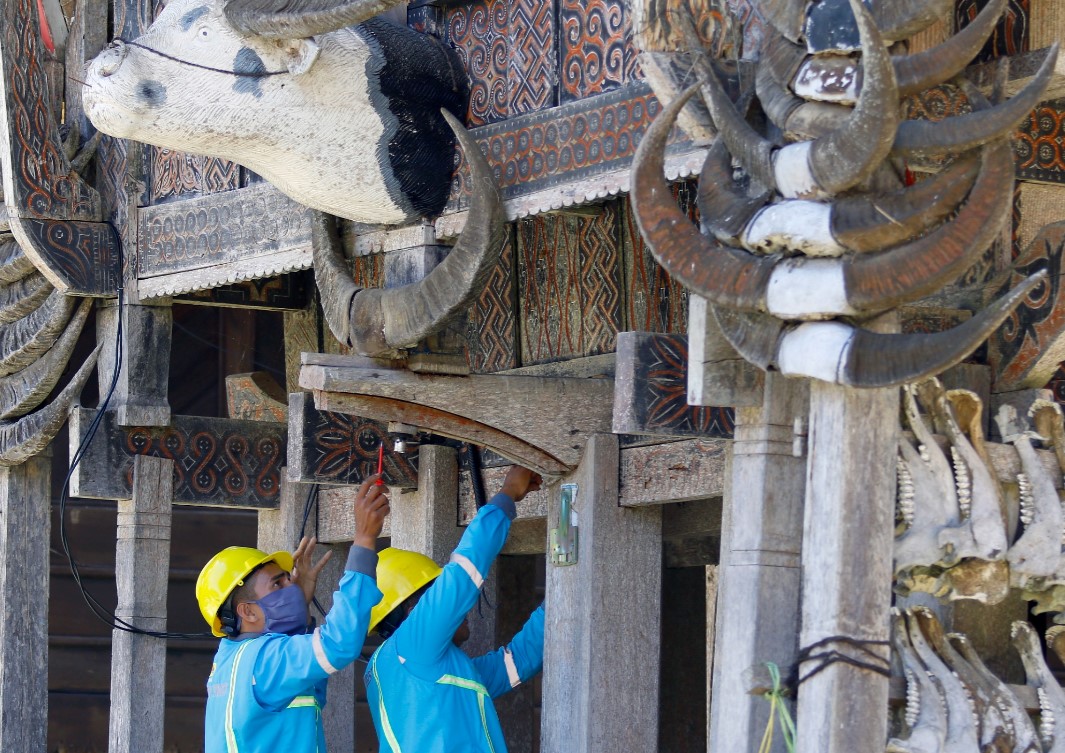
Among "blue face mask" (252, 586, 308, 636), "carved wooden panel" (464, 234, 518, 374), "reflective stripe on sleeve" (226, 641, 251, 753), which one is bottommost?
"reflective stripe on sleeve" (226, 641, 251, 753)

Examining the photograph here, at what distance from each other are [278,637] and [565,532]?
0.92m

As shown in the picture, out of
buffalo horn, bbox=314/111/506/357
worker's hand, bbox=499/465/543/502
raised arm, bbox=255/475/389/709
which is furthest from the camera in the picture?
worker's hand, bbox=499/465/543/502

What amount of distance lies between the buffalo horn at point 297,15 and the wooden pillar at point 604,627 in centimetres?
154

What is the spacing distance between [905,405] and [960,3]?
43.8 inches

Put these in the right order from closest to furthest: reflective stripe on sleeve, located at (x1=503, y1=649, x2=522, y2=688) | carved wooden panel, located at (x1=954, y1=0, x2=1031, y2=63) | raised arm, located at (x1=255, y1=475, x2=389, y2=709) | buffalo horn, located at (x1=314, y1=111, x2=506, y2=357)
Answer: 1. carved wooden panel, located at (x1=954, y1=0, x2=1031, y2=63)
2. buffalo horn, located at (x1=314, y1=111, x2=506, y2=357)
3. raised arm, located at (x1=255, y1=475, x2=389, y2=709)
4. reflective stripe on sleeve, located at (x1=503, y1=649, x2=522, y2=688)

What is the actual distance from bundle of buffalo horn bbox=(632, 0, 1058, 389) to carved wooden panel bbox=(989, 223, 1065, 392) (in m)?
1.01

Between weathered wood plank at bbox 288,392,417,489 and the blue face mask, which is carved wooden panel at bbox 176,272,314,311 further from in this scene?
the blue face mask

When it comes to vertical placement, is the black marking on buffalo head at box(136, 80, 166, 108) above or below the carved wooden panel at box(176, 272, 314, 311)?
above

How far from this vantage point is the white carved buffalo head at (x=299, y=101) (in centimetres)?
621

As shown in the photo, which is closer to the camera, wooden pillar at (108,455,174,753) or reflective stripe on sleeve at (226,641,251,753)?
reflective stripe on sleeve at (226,641,251,753)

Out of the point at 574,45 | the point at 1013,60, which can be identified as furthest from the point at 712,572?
the point at 1013,60

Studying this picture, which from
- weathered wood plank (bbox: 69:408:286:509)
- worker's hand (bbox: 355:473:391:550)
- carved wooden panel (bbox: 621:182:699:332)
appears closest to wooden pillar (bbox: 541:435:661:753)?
carved wooden panel (bbox: 621:182:699:332)

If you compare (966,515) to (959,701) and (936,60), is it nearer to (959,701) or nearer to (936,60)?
(959,701)

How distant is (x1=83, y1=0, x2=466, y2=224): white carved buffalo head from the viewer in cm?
621
